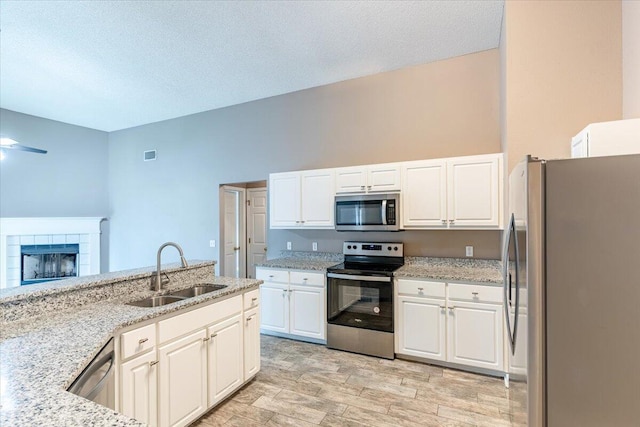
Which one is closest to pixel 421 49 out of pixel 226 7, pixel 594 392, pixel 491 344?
pixel 226 7

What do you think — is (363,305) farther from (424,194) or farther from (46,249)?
(46,249)

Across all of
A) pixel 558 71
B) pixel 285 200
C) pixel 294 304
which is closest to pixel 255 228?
pixel 285 200

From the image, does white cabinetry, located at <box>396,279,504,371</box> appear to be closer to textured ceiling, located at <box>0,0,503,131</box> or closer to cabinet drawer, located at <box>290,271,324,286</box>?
cabinet drawer, located at <box>290,271,324,286</box>

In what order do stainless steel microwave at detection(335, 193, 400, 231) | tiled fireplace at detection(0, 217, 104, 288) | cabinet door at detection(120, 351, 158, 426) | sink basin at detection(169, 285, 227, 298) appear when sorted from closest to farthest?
cabinet door at detection(120, 351, 158, 426), sink basin at detection(169, 285, 227, 298), stainless steel microwave at detection(335, 193, 400, 231), tiled fireplace at detection(0, 217, 104, 288)

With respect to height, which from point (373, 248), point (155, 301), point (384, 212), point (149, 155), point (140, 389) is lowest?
point (140, 389)

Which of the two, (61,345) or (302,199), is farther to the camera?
(302,199)

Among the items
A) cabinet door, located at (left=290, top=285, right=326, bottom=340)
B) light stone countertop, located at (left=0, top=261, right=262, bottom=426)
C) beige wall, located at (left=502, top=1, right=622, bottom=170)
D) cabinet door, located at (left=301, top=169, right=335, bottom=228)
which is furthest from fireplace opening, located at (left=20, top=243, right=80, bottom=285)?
beige wall, located at (left=502, top=1, right=622, bottom=170)

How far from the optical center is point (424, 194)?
3.28 meters

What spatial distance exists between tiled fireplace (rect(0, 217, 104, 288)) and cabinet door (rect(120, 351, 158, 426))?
4976 millimetres

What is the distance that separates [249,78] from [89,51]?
1671 millimetres

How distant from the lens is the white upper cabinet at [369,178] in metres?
3.42

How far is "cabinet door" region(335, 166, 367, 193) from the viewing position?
11.7 ft

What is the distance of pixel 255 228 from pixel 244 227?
0.21 m

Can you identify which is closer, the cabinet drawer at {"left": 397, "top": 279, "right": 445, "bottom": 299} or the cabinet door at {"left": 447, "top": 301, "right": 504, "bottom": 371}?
the cabinet door at {"left": 447, "top": 301, "right": 504, "bottom": 371}
